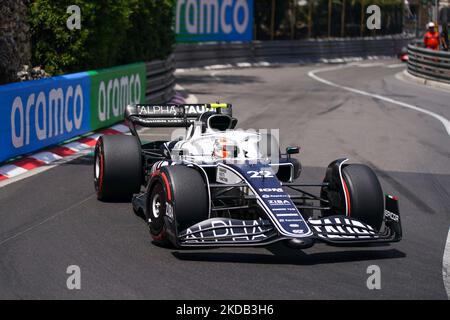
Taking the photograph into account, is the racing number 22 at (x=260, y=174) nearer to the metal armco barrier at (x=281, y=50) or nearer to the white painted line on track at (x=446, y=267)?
the white painted line on track at (x=446, y=267)

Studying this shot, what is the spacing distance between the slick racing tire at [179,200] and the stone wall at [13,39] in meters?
8.13

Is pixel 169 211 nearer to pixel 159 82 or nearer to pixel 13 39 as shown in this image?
pixel 13 39

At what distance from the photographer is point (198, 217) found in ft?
29.1

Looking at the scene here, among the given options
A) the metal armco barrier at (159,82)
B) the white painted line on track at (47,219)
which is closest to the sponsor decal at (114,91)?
the metal armco barrier at (159,82)

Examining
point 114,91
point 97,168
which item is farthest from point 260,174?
point 114,91

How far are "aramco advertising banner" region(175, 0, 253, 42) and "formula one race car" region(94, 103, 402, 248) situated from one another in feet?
94.0

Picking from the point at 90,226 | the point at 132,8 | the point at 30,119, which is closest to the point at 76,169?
the point at 30,119

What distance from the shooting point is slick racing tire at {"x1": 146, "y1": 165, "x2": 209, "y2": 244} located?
28.9ft

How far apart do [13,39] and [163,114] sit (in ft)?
19.3

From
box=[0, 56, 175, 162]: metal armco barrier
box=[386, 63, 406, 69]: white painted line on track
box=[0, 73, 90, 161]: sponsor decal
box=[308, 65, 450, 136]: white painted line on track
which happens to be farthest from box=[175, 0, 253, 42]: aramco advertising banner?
box=[0, 73, 90, 161]: sponsor decal

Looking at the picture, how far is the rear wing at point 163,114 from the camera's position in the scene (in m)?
12.5

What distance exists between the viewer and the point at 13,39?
56.9 feet

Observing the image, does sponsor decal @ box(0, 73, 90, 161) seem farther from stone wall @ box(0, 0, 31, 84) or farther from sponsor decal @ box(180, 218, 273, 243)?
sponsor decal @ box(180, 218, 273, 243)
